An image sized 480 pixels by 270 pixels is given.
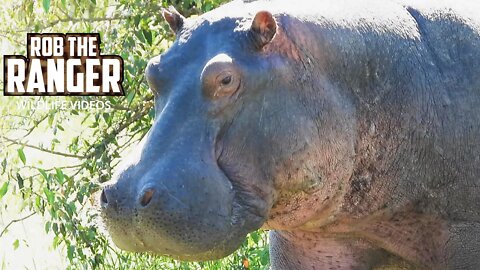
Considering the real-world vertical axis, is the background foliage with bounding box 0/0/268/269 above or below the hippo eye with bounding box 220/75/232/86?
below

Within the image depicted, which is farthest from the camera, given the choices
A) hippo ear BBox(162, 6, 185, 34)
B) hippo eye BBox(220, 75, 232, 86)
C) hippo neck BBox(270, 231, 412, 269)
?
hippo neck BBox(270, 231, 412, 269)

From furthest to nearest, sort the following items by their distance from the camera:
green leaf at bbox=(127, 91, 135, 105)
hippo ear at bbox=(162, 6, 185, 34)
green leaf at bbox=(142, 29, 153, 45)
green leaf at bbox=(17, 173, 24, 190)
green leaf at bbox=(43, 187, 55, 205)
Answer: green leaf at bbox=(142, 29, 153, 45)
green leaf at bbox=(127, 91, 135, 105)
green leaf at bbox=(17, 173, 24, 190)
green leaf at bbox=(43, 187, 55, 205)
hippo ear at bbox=(162, 6, 185, 34)

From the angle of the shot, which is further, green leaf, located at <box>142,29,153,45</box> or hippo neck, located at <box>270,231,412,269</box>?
green leaf, located at <box>142,29,153,45</box>

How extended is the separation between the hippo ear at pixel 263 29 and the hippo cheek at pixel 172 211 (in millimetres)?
386

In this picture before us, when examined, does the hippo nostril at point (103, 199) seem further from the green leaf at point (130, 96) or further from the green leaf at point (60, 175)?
the green leaf at point (130, 96)

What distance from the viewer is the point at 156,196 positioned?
2.78m

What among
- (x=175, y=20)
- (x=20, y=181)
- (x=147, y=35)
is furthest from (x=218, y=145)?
(x=147, y=35)

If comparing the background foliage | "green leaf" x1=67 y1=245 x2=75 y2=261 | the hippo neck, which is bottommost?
"green leaf" x1=67 y1=245 x2=75 y2=261

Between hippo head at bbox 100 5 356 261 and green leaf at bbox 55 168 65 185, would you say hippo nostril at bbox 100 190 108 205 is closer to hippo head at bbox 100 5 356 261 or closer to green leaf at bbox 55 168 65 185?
hippo head at bbox 100 5 356 261

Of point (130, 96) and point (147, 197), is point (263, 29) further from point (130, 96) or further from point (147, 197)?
point (130, 96)

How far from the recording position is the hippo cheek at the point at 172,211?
9.17 feet

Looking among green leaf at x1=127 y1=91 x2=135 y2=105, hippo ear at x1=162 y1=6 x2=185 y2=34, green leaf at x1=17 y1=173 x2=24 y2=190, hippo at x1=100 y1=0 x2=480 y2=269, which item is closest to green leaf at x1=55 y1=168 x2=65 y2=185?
green leaf at x1=17 y1=173 x2=24 y2=190

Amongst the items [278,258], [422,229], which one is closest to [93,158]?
[278,258]

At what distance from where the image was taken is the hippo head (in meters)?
2.83
